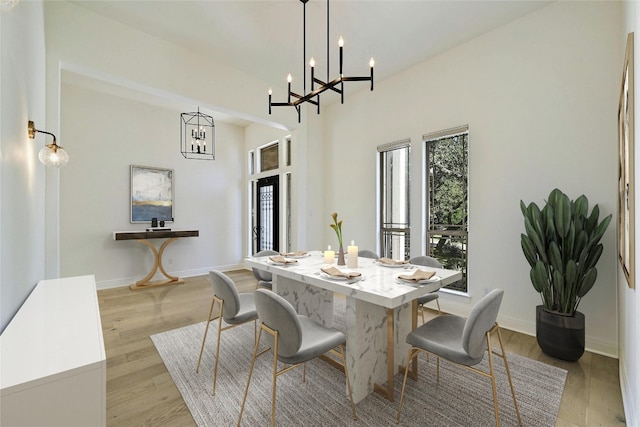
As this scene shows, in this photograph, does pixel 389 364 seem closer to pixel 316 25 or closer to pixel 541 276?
pixel 541 276

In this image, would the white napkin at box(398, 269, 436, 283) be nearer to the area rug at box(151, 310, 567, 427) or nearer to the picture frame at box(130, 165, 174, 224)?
the area rug at box(151, 310, 567, 427)

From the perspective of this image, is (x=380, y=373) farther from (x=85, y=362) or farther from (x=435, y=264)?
(x=85, y=362)

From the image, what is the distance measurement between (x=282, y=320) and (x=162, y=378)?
1450mm

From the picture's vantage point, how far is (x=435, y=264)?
2.68 meters

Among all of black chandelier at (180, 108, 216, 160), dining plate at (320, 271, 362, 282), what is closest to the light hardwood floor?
dining plate at (320, 271, 362, 282)

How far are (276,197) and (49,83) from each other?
3681mm

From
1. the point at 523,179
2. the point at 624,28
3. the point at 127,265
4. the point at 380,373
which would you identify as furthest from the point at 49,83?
the point at 624,28

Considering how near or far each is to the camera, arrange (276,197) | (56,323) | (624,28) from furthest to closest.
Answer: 1. (276,197)
2. (624,28)
3. (56,323)

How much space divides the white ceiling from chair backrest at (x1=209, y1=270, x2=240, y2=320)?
2.65m

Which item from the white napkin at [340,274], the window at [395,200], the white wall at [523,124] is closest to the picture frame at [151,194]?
the window at [395,200]

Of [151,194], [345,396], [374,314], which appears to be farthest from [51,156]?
[151,194]

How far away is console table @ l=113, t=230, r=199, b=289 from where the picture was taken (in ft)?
15.6

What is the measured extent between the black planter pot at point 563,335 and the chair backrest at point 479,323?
1.40 m

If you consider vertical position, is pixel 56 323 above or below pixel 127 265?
above
